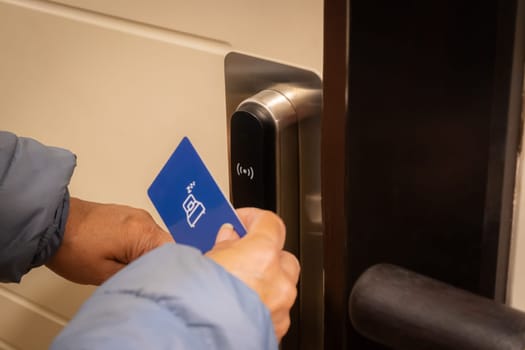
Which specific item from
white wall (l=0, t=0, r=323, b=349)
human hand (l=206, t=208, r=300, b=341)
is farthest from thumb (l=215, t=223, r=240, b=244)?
white wall (l=0, t=0, r=323, b=349)

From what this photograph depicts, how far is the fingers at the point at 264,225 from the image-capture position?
0.57 metres

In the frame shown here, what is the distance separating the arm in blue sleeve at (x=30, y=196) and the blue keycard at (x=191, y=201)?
0.48 ft

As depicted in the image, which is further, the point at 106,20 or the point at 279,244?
the point at 106,20

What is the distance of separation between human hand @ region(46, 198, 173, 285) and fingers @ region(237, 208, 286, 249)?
13 cm

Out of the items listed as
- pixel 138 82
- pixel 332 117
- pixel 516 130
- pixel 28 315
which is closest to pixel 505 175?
pixel 516 130

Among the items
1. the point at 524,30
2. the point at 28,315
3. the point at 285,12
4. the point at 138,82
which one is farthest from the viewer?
the point at 28,315

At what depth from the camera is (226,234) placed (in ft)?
1.93

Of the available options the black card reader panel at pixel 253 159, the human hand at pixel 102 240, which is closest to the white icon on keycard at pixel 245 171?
the black card reader panel at pixel 253 159

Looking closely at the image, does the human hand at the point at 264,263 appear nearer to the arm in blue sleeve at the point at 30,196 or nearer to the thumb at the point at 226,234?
the thumb at the point at 226,234

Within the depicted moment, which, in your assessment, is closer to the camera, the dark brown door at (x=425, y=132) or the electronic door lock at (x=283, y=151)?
the dark brown door at (x=425, y=132)

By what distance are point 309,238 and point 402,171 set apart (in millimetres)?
158

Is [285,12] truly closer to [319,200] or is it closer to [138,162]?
[319,200]

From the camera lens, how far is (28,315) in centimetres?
105

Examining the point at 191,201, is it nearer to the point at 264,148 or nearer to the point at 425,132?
the point at 264,148
